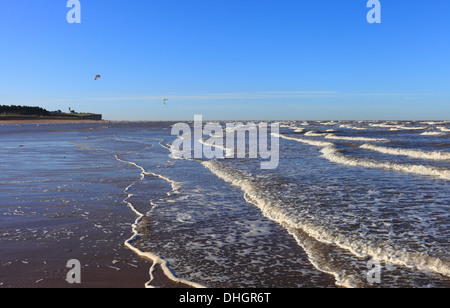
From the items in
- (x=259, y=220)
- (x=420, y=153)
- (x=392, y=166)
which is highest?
(x=420, y=153)

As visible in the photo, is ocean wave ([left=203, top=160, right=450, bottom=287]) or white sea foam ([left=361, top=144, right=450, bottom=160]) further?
white sea foam ([left=361, top=144, right=450, bottom=160])

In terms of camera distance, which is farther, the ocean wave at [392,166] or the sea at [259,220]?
the ocean wave at [392,166]

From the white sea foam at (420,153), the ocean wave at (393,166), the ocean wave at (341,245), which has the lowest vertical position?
the ocean wave at (341,245)

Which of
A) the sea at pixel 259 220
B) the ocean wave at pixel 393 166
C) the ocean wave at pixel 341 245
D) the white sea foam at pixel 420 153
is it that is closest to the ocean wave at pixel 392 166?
the ocean wave at pixel 393 166

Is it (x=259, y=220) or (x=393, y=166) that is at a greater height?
(x=393, y=166)

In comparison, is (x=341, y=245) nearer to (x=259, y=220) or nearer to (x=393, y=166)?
(x=259, y=220)

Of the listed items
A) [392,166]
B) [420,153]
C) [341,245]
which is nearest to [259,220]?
[341,245]

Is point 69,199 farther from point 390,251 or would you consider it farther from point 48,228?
point 390,251

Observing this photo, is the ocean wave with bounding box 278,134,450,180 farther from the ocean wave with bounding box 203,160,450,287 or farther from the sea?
the ocean wave with bounding box 203,160,450,287

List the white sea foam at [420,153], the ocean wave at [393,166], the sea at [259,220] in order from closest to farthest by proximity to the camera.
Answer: the sea at [259,220], the ocean wave at [393,166], the white sea foam at [420,153]

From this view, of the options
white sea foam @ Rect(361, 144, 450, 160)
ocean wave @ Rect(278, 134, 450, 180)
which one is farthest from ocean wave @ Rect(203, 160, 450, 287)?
white sea foam @ Rect(361, 144, 450, 160)

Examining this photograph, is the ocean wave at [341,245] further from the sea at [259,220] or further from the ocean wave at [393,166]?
the ocean wave at [393,166]
